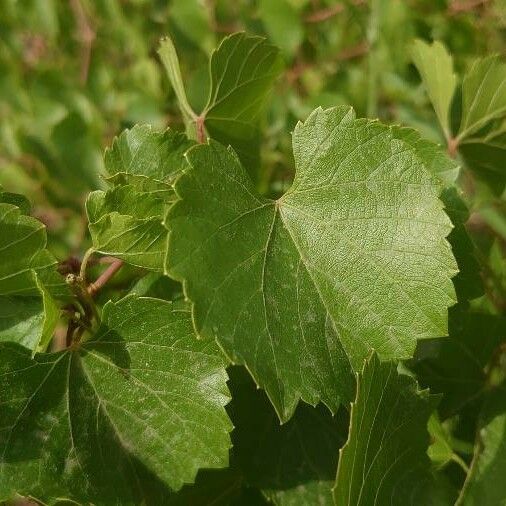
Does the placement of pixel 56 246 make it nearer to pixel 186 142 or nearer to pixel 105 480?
pixel 186 142

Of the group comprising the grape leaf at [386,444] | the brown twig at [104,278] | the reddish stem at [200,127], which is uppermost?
the reddish stem at [200,127]

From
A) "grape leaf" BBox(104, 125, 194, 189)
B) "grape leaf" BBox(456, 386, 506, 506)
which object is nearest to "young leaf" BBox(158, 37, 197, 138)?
"grape leaf" BBox(104, 125, 194, 189)

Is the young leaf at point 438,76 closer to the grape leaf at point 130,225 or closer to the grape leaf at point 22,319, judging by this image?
the grape leaf at point 130,225

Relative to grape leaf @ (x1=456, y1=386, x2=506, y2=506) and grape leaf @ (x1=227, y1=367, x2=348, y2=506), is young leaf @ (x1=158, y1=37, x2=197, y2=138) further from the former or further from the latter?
grape leaf @ (x1=456, y1=386, x2=506, y2=506)

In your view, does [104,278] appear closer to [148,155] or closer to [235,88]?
[148,155]

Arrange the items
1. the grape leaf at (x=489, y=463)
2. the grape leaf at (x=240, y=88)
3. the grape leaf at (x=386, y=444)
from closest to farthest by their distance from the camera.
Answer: the grape leaf at (x=386, y=444) → the grape leaf at (x=489, y=463) → the grape leaf at (x=240, y=88)

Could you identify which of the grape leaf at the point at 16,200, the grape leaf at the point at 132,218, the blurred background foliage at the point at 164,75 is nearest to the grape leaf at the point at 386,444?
the grape leaf at the point at 132,218

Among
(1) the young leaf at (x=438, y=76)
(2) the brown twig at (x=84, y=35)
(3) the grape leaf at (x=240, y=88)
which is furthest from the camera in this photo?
(2) the brown twig at (x=84, y=35)

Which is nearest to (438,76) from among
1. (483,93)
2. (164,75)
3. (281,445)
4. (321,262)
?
(483,93)
